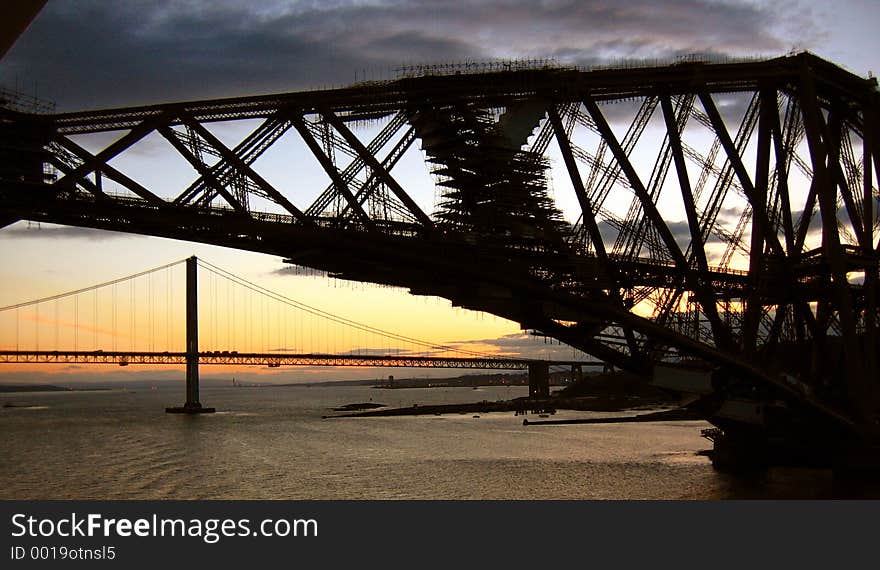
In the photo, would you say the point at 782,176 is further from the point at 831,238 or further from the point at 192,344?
the point at 192,344

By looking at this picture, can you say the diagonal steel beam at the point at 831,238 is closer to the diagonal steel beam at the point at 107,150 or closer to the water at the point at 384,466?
the water at the point at 384,466

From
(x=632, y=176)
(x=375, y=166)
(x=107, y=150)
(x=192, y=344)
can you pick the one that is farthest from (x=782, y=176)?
(x=192, y=344)

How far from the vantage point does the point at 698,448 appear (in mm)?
76562

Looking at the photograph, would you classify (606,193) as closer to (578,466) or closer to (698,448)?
(578,466)

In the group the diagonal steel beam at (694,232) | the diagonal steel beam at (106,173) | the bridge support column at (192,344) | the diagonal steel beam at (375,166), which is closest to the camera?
the diagonal steel beam at (106,173)

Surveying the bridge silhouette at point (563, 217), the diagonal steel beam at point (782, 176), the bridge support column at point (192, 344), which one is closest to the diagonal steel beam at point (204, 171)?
the bridge silhouette at point (563, 217)

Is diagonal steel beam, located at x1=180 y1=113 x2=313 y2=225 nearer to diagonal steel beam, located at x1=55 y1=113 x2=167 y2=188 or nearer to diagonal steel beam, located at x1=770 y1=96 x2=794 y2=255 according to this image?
diagonal steel beam, located at x1=55 y1=113 x2=167 y2=188

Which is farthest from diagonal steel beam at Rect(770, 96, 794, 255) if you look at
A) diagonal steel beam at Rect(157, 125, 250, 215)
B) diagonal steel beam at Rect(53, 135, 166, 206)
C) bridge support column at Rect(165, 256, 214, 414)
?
bridge support column at Rect(165, 256, 214, 414)

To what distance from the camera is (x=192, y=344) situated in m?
167

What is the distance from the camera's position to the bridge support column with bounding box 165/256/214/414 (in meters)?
166

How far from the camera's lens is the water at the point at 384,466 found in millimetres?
47531

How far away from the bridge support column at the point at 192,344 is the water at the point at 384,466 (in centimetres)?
5452
